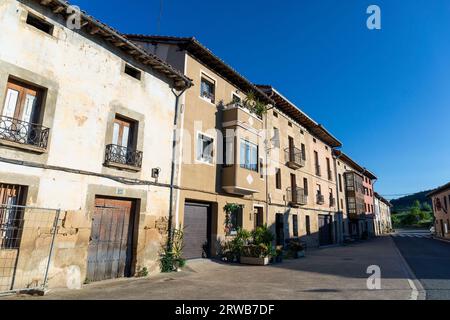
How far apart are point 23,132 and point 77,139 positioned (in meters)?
1.36

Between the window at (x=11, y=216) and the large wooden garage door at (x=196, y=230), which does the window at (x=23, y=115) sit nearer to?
the window at (x=11, y=216)

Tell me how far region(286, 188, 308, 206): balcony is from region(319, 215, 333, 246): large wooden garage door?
490cm

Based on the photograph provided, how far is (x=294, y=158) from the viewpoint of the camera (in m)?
21.7

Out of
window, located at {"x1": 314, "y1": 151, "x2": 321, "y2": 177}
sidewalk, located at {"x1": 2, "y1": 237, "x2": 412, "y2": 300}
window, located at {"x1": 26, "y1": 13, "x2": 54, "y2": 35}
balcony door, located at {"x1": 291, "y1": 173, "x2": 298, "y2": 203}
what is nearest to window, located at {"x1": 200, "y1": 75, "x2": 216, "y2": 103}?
window, located at {"x1": 26, "y1": 13, "x2": 54, "y2": 35}

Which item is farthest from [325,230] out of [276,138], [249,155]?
[249,155]

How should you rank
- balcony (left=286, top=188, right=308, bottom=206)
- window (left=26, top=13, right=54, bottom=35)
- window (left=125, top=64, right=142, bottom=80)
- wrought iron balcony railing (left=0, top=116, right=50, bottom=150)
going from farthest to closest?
balcony (left=286, top=188, right=308, bottom=206) < window (left=125, top=64, right=142, bottom=80) < window (left=26, top=13, right=54, bottom=35) < wrought iron balcony railing (left=0, top=116, right=50, bottom=150)

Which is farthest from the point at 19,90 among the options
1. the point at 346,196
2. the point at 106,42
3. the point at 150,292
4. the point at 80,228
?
the point at 346,196

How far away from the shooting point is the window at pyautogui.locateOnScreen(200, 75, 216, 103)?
1429 cm

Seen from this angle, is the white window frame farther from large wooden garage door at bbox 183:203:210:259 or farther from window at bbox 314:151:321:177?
window at bbox 314:151:321:177

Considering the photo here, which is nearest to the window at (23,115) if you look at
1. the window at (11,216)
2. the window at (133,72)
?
the window at (11,216)

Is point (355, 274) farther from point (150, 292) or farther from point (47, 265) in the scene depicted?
point (47, 265)

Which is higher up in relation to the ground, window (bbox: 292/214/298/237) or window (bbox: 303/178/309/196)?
window (bbox: 303/178/309/196)

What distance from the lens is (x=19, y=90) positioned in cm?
750
